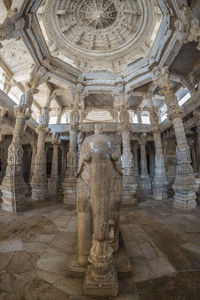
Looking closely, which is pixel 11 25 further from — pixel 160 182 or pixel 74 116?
pixel 160 182

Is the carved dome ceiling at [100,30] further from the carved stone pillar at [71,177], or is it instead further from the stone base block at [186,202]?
the stone base block at [186,202]

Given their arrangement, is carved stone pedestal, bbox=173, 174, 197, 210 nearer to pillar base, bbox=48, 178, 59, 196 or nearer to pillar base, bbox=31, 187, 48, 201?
pillar base, bbox=31, 187, 48, 201

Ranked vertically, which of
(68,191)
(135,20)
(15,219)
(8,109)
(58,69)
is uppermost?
(135,20)

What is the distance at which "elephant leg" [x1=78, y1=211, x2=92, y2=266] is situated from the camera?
1.74 m

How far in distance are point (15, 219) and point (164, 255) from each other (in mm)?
4142

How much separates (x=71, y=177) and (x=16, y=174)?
97.1 inches

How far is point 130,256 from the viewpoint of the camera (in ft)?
6.84

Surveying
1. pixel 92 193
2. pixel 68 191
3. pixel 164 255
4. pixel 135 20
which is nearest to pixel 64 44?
pixel 135 20

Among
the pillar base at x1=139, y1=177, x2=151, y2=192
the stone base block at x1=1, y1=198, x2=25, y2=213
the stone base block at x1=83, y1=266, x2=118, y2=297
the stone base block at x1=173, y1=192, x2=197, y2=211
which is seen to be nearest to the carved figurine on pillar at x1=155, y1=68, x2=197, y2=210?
the stone base block at x1=173, y1=192, x2=197, y2=211

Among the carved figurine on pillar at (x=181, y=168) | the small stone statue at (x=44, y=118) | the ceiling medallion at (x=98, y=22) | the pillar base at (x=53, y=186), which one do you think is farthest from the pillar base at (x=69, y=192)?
the ceiling medallion at (x=98, y=22)

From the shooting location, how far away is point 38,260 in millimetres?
2014

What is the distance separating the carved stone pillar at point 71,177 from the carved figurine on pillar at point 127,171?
251 centimetres

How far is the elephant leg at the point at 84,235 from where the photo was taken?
68.3 inches

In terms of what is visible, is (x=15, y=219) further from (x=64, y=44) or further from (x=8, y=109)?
(x=64, y=44)
